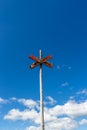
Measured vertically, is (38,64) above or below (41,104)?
above

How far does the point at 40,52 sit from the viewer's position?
80.3 feet

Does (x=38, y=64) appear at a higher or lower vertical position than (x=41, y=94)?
higher

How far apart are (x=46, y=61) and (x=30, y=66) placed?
152 centimetres

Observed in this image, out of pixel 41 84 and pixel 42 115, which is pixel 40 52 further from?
pixel 42 115

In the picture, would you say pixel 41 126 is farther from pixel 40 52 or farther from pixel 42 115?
pixel 40 52

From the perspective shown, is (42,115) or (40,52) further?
(40,52)

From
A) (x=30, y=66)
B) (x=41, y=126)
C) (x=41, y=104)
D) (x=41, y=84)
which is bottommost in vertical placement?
(x=41, y=126)

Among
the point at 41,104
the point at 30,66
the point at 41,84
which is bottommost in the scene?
the point at 41,104

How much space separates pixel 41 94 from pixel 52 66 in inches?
133

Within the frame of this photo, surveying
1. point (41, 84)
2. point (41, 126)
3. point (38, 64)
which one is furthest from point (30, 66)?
point (41, 126)

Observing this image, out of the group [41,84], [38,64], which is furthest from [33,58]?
[41,84]

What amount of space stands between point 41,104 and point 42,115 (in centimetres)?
90

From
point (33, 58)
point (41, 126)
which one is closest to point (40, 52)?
point (33, 58)

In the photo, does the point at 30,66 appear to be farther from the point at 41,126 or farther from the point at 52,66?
the point at 41,126
